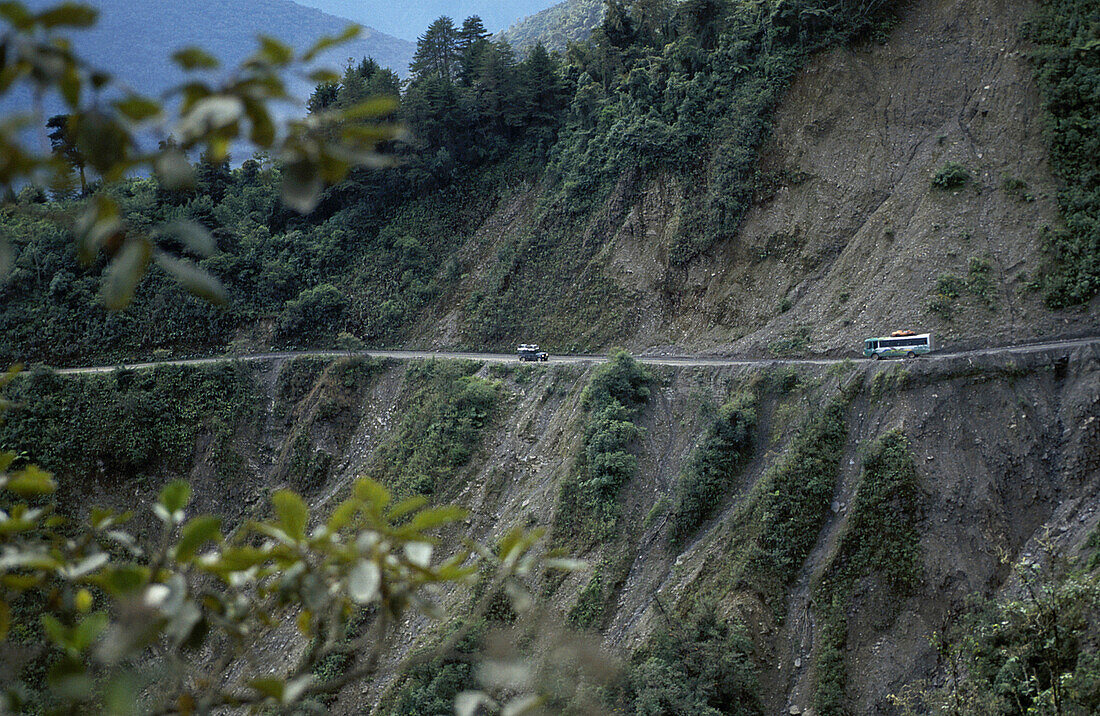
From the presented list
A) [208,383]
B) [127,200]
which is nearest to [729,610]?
[208,383]

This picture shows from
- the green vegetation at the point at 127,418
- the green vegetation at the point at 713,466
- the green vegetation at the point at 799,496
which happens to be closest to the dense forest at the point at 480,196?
the green vegetation at the point at 127,418

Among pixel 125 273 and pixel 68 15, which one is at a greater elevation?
pixel 68 15

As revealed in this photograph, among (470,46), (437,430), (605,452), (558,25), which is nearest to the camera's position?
(605,452)

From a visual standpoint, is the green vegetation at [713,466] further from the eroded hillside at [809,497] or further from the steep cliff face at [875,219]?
the steep cliff face at [875,219]

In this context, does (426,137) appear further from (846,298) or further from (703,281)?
(846,298)

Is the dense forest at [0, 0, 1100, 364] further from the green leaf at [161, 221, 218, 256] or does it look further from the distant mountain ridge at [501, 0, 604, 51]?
the distant mountain ridge at [501, 0, 604, 51]

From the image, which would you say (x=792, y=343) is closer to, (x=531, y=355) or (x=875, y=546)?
(x=875, y=546)

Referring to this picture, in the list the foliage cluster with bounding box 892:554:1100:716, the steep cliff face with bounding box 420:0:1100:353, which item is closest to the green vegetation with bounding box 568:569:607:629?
the foliage cluster with bounding box 892:554:1100:716

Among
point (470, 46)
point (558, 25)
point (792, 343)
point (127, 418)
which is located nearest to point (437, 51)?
point (470, 46)
